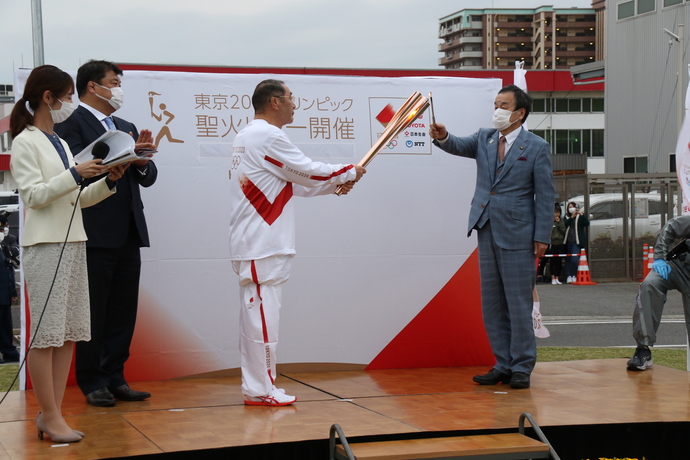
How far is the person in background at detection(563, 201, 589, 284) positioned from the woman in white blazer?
1331cm

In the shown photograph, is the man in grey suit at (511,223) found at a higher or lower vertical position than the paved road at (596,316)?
higher

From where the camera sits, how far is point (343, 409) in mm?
4527

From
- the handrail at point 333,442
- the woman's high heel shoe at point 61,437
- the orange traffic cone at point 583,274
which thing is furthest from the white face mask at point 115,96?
the orange traffic cone at point 583,274

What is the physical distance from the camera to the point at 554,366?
19.9ft

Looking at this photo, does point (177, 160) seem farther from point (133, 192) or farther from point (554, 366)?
point (554, 366)

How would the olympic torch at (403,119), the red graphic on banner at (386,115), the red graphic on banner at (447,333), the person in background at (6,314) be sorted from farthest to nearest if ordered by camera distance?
the person in background at (6,314) → the red graphic on banner at (447,333) → the red graphic on banner at (386,115) → the olympic torch at (403,119)

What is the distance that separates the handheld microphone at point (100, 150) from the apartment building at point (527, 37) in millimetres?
77775

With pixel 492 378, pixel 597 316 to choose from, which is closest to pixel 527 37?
pixel 597 316

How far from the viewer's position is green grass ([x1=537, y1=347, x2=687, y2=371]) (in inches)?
299

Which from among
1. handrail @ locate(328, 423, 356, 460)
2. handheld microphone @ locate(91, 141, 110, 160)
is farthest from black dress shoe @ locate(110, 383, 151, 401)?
handheld microphone @ locate(91, 141, 110, 160)

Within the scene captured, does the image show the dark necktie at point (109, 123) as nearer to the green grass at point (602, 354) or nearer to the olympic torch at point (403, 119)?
the olympic torch at point (403, 119)

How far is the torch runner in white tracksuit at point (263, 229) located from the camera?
453 centimetres

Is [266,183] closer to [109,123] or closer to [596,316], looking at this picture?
[109,123]

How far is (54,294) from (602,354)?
18.3ft
